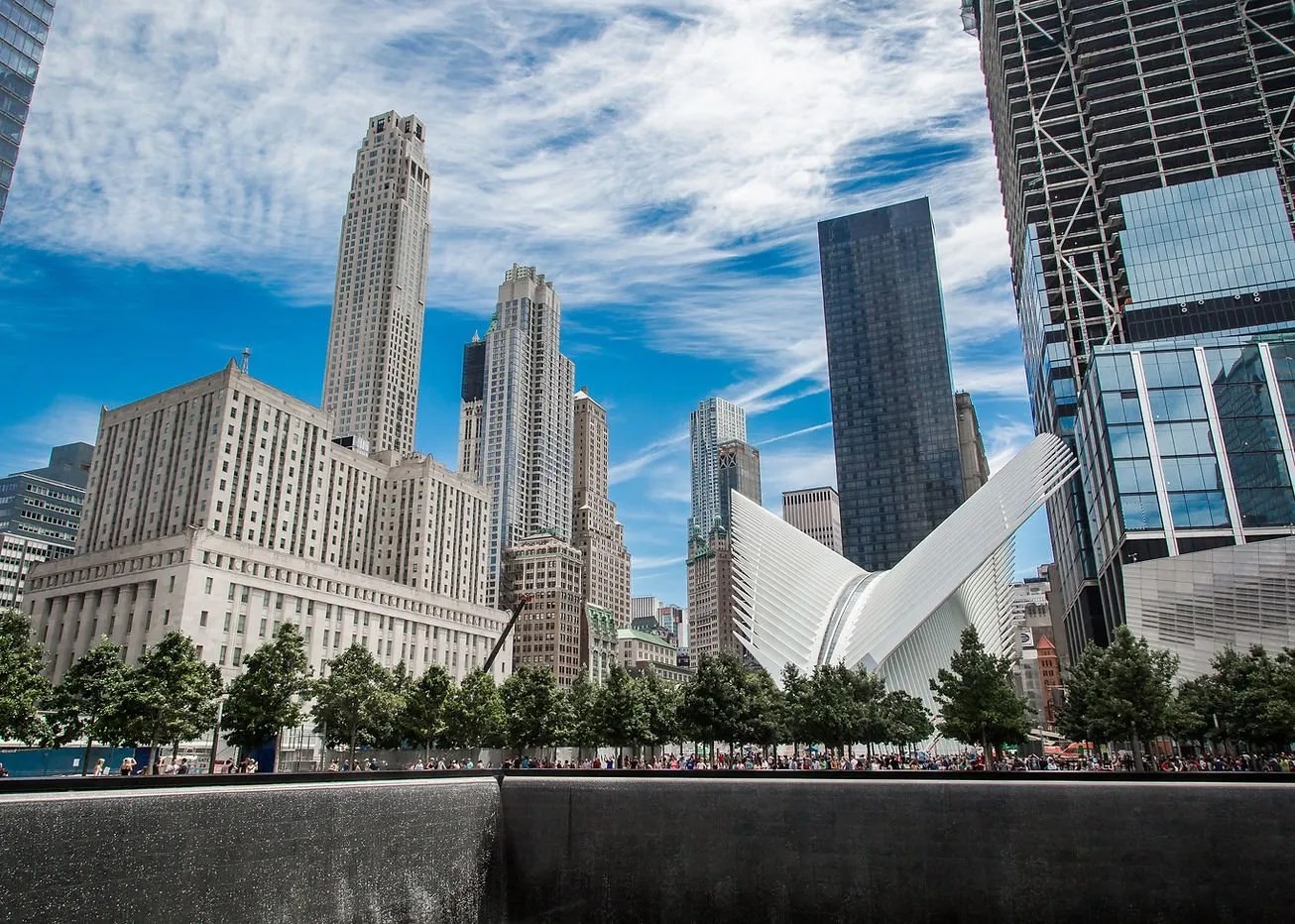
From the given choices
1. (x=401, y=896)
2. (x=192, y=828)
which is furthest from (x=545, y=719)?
(x=192, y=828)

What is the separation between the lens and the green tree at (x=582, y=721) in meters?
64.8

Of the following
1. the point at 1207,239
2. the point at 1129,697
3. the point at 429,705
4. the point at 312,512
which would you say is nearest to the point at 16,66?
the point at 429,705

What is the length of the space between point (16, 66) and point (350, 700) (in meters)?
50.4

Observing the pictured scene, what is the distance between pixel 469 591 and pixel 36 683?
9976 centimetres

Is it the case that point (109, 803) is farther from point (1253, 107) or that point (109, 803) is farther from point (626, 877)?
point (1253, 107)

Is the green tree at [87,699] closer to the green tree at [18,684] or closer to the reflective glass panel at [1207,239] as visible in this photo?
the green tree at [18,684]

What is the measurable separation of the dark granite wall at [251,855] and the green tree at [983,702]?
90.8 feet

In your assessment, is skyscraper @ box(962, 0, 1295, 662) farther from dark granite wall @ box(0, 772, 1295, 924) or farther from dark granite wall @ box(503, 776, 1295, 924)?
dark granite wall @ box(0, 772, 1295, 924)

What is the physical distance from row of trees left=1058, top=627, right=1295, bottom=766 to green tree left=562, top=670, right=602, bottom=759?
32.5 metres

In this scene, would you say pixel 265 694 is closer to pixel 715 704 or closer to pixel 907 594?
pixel 715 704

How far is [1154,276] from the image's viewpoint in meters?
102

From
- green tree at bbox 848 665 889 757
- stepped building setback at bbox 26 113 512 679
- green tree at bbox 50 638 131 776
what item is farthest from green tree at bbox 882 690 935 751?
stepped building setback at bbox 26 113 512 679

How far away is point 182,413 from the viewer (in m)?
103

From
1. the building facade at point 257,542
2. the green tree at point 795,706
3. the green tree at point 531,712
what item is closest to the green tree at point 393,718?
the green tree at point 531,712
